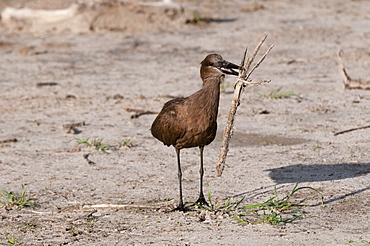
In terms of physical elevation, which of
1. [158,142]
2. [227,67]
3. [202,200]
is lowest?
[158,142]

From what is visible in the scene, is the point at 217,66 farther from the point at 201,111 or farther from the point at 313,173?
the point at 313,173

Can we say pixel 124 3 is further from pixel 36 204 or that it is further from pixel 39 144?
pixel 36 204

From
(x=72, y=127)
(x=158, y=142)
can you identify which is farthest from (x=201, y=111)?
(x=72, y=127)

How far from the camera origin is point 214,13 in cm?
1513

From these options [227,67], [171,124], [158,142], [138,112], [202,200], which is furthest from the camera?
[138,112]

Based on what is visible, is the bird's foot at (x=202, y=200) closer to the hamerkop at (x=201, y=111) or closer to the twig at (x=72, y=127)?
the hamerkop at (x=201, y=111)

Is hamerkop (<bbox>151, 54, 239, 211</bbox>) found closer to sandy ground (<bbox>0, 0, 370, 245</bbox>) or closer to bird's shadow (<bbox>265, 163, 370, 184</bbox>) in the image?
sandy ground (<bbox>0, 0, 370, 245</bbox>)

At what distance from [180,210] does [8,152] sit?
9.32 ft

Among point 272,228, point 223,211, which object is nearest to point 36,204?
point 223,211

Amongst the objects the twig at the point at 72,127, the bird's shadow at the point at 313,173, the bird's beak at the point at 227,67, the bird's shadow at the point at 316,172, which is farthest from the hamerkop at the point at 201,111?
the twig at the point at 72,127

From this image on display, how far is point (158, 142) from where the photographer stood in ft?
24.8

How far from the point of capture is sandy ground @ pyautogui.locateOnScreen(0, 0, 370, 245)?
5082mm

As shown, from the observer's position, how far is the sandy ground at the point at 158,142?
5082mm

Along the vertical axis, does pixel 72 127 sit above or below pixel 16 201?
below
